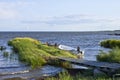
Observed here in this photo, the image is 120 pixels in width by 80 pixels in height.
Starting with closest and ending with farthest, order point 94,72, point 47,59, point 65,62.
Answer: point 94,72 < point 65,62 < point 47,59

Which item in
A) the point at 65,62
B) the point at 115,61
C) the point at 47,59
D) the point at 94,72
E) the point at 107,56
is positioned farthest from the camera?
the point at 47,59

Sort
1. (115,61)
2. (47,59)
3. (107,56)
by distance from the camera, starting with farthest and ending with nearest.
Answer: (47,59) < (107,56) < (115,61)

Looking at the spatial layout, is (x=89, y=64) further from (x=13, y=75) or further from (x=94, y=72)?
(x=13, y=75)

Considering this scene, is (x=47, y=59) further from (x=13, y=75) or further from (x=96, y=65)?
(x=96, y=65)

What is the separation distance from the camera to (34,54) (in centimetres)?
3138

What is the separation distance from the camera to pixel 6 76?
81.4 feet

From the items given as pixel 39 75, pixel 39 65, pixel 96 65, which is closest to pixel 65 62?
pixel 39 65

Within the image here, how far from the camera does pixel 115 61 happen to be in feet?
78.7

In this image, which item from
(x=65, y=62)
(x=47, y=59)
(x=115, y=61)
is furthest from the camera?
(x=47, y=59)

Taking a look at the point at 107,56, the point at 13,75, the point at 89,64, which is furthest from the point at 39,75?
the point at 107,56

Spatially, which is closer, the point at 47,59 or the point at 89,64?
the point at 89,64

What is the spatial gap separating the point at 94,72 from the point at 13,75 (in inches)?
258

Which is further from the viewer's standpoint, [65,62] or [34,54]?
[34,54]

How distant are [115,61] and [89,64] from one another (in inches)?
74.2
